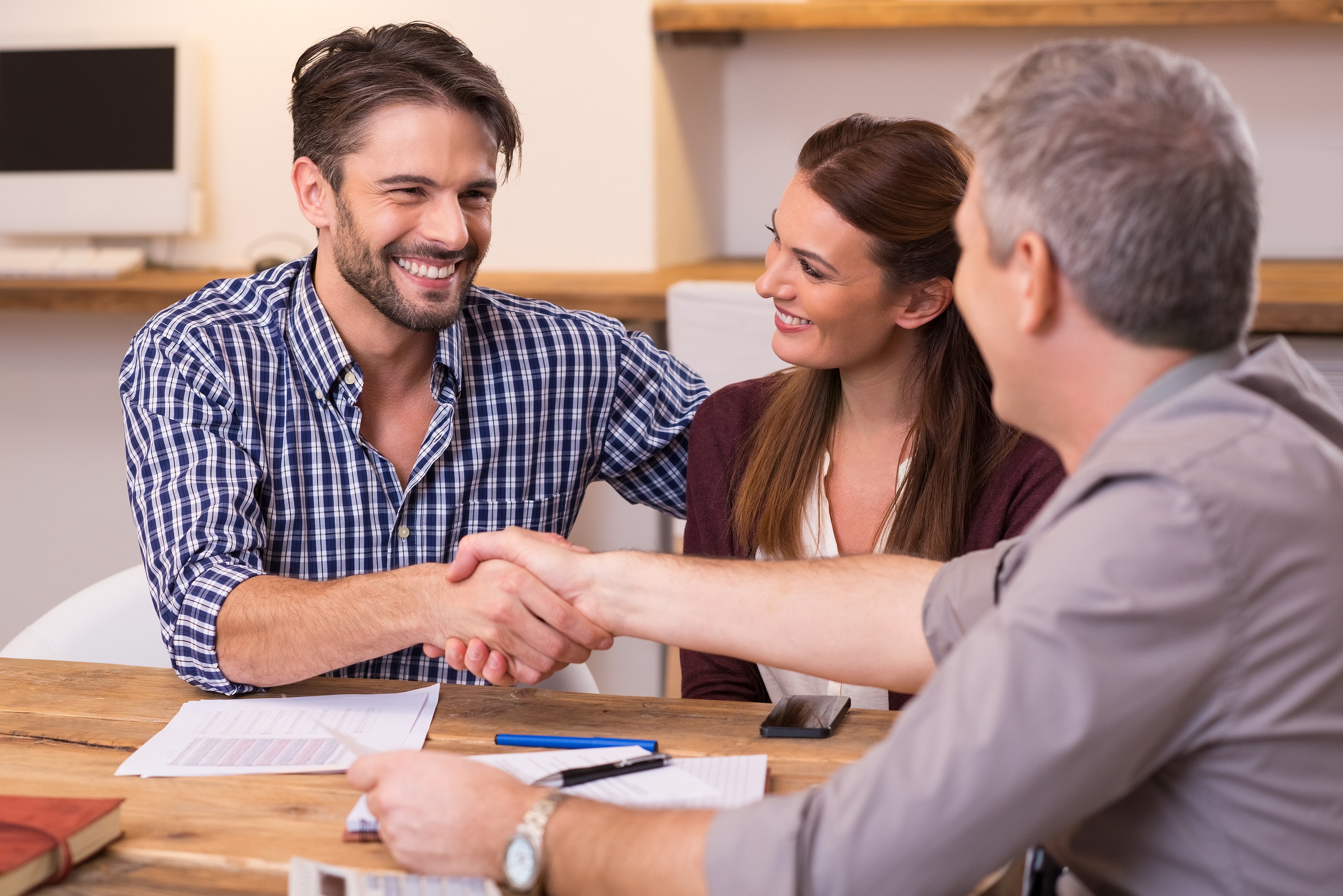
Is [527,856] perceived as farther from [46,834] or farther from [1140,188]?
[1140,188]

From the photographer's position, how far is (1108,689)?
71cm

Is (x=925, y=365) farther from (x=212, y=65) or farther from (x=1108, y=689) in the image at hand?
(x=212, y=65)

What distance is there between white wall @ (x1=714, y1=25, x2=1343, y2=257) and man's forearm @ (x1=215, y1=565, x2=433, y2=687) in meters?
2.24

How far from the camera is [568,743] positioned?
115 cm

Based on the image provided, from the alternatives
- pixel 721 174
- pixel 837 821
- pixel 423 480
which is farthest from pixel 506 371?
pixel 721 174

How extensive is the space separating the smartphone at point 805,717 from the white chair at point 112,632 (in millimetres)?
335

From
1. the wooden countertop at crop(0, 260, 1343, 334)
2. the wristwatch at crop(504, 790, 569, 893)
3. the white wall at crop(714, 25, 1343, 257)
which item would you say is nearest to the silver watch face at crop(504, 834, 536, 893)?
the wristwatch at crop(504, 790, 569, 893)

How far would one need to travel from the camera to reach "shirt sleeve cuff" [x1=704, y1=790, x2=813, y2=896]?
78 cm

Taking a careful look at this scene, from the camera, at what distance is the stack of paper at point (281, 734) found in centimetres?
110

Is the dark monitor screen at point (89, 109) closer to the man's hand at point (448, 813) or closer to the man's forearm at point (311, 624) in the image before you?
the man's forearm at point (311, 624)

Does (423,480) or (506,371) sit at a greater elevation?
(506,371)

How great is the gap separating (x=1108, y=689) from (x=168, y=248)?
130 inches

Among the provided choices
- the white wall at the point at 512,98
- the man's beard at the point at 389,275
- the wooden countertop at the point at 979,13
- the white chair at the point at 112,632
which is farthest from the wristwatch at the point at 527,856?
the wooden countertop at the point at 979,13

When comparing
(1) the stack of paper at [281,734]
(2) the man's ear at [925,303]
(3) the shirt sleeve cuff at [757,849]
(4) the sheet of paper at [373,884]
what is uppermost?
(2) the man's ear at [925,303]
